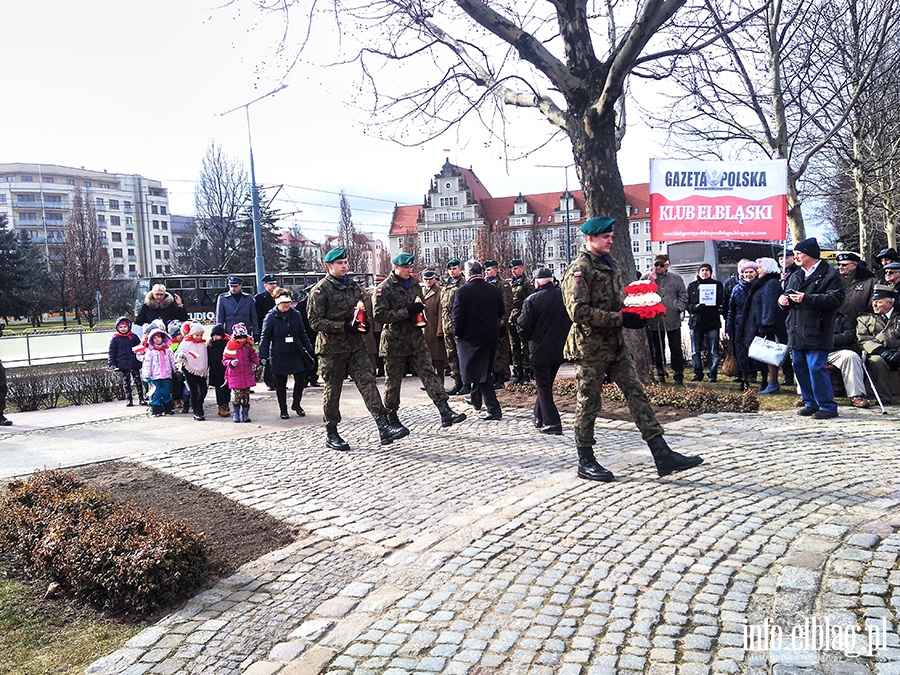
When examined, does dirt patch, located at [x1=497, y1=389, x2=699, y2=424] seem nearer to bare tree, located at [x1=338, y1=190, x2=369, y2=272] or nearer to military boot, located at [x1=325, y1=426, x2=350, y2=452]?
military boot, located at [x1=325, y1=426, x2=350, y2=452]

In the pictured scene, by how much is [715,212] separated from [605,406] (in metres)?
4.05

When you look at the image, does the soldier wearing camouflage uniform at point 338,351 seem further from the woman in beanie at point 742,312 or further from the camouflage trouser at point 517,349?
the woman in beanie at point 742,312

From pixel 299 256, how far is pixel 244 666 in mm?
57908

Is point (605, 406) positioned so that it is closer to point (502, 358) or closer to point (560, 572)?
point (502, 358)

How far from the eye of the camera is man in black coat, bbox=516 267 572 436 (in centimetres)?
823

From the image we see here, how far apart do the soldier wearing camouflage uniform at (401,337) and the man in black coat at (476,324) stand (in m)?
0.92

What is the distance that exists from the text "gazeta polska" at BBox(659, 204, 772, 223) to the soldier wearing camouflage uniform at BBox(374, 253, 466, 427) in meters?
5.00

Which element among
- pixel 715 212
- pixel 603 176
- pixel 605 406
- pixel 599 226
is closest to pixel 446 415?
Answer: pixel 605 406

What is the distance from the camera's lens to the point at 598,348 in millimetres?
6203

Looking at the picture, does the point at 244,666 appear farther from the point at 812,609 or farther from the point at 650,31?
the point at 650,31

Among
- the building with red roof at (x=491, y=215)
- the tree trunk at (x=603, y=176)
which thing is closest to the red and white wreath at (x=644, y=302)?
the tree trunk at (x=603, y=176)

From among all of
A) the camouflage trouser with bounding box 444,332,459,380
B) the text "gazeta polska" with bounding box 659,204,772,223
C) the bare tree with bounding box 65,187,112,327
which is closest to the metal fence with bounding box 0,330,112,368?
the camouflage trouser with bounding box 444,332,459,380

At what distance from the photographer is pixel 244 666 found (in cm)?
343

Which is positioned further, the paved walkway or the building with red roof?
the building with red roof
